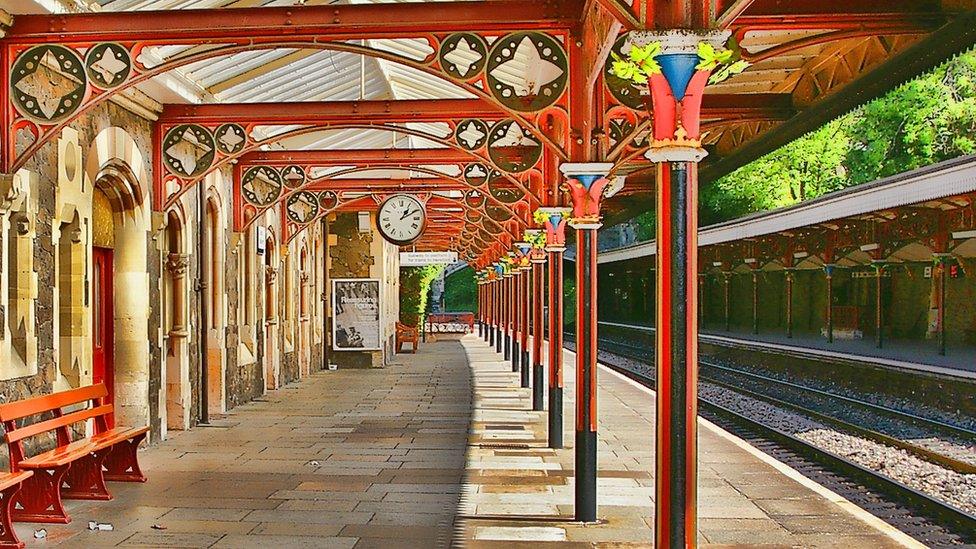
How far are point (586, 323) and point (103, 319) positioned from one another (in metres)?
4.81

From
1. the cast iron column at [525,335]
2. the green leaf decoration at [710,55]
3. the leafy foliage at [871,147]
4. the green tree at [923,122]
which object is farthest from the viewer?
the leafy foliage at [871,147]

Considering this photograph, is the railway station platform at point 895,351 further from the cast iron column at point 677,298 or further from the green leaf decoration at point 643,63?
the green leaf decoration at point 643,63

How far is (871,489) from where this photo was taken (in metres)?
8.34

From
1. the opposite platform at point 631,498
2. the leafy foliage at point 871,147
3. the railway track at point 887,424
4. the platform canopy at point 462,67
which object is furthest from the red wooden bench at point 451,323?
the opposite platform at point 631,498

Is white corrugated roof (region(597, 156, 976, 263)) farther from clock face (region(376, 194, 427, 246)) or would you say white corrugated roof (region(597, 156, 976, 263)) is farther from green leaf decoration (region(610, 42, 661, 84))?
clock face (region(376, 194, 427, 246))

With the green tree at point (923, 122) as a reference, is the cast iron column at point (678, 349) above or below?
below

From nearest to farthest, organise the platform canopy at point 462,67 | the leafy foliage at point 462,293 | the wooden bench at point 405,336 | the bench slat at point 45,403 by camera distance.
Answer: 1. the bench slat at point 45,403
2. the platform canopy at point 462,67
3. the wooden bench at point 405,336
4. the leafy foliage at point 462,293

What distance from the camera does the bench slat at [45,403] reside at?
5828mm

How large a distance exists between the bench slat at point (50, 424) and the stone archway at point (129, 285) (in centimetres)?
174

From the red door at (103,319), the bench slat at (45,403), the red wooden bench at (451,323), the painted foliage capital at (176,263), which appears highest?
the painted foliage capital at (176,263)

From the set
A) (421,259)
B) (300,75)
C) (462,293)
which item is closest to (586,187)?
(300,75)

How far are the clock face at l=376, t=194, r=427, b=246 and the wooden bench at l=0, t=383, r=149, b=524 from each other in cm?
800

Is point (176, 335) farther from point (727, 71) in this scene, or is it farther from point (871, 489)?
point (727, 71)

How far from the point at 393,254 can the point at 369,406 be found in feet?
41.9
